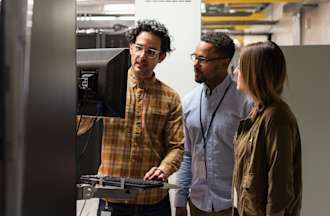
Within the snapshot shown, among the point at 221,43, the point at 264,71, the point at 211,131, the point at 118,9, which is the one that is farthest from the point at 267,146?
the point at 118,9

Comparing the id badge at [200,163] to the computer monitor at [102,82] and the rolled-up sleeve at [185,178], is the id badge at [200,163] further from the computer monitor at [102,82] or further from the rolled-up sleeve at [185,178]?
the computer monitor at [102,82]

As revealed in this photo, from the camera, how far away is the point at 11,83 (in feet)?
1.87

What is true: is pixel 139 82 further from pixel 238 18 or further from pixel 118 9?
pixel 238 18

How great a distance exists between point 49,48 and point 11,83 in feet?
0.44

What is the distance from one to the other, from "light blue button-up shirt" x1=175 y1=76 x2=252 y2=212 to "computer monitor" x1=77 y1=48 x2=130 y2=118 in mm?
868

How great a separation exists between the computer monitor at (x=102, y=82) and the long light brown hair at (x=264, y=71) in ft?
1.84

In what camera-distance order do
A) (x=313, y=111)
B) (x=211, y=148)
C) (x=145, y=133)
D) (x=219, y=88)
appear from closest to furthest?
1. (x=145, y=133)
2. (x=211, y=148)
3. (x=219, y=88)
4. (x=313, y=111)

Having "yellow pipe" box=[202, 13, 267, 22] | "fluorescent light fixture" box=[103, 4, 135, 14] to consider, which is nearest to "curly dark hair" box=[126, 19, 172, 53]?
"fluorescent light fixture" box=[103, 4, 135, 14]

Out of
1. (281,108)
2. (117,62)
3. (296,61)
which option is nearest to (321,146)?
(296,61)

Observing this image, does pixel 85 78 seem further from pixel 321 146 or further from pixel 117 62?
pixel 321 146

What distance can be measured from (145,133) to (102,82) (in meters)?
0.57

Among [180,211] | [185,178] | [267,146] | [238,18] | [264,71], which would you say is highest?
[238,18]

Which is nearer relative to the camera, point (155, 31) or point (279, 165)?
point (279, 165)

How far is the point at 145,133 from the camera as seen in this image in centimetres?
203
